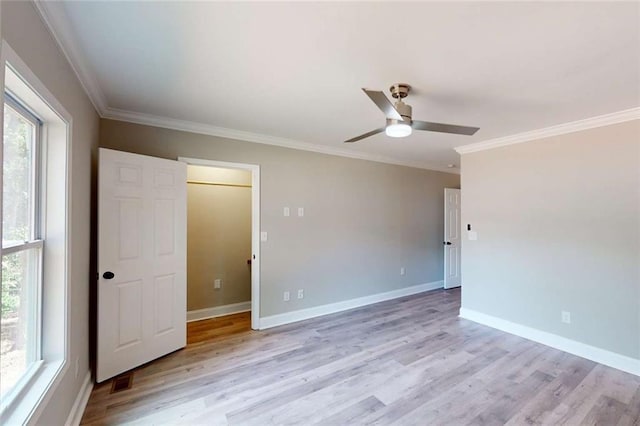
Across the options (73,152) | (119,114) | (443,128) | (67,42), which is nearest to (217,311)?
(119,114)

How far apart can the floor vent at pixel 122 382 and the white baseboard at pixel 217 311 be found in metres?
1.44

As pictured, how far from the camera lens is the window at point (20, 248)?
1.43 metres

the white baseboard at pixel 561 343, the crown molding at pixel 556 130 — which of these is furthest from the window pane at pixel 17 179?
the white baseboard at pixel 561 343

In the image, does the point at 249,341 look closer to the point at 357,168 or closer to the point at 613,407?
the point at 357,168

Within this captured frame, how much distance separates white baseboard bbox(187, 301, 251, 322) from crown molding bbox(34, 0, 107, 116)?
2816mm

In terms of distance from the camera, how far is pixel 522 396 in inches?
93.1

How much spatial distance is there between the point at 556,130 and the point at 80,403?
4911mm

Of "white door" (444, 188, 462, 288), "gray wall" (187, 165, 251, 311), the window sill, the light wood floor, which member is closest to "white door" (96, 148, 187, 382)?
the light wood floor

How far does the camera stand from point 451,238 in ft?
18.8

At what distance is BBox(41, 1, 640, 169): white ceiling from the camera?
149 cm

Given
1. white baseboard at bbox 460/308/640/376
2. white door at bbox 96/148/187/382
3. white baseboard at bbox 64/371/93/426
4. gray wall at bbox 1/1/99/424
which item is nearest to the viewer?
gray wall at bbox 1/1/99/424

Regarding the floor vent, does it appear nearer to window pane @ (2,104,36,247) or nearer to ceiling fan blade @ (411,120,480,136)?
window pane @ (2,104,36,247)

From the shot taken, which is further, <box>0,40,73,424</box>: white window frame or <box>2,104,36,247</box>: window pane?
<box>0,40,73,424</box>: white window frame

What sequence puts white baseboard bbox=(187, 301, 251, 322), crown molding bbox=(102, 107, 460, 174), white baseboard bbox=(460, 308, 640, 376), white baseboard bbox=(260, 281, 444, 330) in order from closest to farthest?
white baseboard bbox=(460, 308, 640, 376) → crown molding bbox=(102, 107, 460, 174) → white baseboard bbox=(260, 281, 444, 330) → white baseboard bbox=(187, 301, 251, 322)
